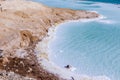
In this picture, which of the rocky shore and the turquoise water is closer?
the rocky shore

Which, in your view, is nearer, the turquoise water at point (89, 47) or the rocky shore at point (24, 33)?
the rocky shore at point (24, 33)

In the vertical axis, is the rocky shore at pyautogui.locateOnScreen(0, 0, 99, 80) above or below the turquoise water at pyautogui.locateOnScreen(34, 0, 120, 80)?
above

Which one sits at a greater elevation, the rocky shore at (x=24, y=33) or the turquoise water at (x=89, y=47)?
the rocky shore at (x=24, y=33)

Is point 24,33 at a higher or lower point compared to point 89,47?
higher

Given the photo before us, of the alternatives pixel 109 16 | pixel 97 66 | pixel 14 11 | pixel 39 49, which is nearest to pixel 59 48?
pixel 39 49

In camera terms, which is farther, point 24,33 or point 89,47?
point 24,33
